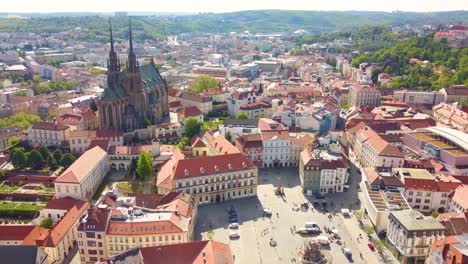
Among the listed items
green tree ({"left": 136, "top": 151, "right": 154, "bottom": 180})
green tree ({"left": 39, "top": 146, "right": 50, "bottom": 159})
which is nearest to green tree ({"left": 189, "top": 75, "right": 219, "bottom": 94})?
green tree ({"left": 39, "top": 146, "right": 50, "bottom": 159})

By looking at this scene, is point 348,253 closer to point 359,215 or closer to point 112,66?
point 359,215

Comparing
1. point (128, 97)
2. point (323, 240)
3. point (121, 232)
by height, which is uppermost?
point (128, 97)

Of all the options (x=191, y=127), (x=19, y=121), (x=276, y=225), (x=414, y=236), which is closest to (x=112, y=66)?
(x=191, y=127)

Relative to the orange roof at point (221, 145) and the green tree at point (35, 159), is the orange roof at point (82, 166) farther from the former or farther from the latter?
the orange roof at point (221, 145)

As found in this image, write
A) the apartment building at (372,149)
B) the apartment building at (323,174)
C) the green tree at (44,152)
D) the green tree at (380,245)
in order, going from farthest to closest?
1. the green tree at (44,152)
2. the apartment building at (372,149)
3. the apartment building at (323,174)
4. the green tree at (380,245)

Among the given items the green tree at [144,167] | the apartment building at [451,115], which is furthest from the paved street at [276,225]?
the apartment building at [451,115]
